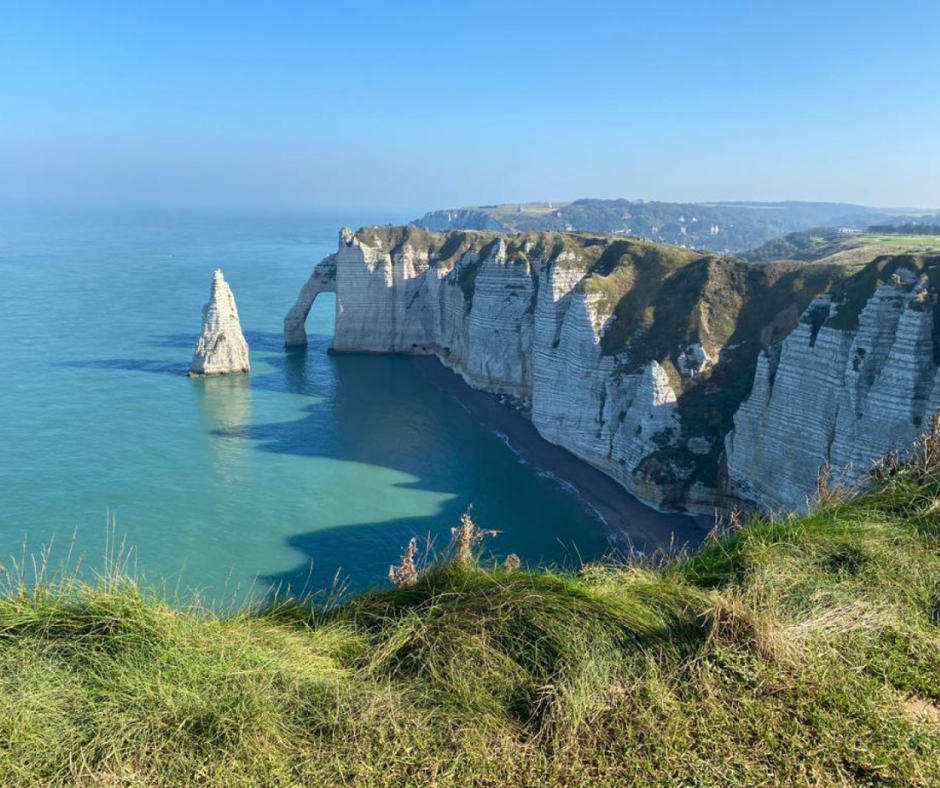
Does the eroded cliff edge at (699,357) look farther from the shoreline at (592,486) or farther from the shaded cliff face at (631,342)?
the shoreline at (592,486)

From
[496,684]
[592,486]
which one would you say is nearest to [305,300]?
[592,486]

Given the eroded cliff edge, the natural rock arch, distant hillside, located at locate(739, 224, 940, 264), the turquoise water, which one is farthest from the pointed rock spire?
distant hillside, located at locate(739, 224, 940, 264)

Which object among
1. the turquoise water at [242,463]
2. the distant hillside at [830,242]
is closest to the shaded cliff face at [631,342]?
the turquoise water at [242,463]

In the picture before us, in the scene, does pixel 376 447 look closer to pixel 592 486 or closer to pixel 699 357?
pixel 592 486

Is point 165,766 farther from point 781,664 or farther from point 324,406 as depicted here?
point 324,406

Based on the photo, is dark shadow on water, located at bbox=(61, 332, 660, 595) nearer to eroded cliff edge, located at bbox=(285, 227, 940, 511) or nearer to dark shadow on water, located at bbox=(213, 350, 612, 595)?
dark shadow on water, located at bbox=(213, 350, 612, 595)

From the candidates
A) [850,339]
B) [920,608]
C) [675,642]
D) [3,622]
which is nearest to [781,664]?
[675,642]
